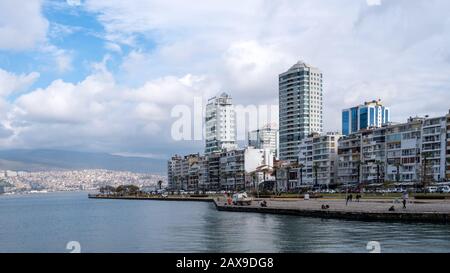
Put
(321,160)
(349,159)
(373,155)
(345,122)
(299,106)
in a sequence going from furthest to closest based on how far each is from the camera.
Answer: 1. (345,122)
2. (299,106)
3. (321,160)
4. (349,159)
5. (373,155)

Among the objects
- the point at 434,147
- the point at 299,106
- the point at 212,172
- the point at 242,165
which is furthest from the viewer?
the point at 299,106

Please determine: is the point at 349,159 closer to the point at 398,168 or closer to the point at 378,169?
the point at 378,169

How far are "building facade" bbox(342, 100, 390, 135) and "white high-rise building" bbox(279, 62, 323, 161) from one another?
10.6 meters

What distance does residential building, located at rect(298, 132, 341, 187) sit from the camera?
401ft

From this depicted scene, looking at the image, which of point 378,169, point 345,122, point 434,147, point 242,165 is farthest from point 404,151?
point 345,122

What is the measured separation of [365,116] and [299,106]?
24052mm

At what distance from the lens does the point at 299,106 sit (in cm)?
18500

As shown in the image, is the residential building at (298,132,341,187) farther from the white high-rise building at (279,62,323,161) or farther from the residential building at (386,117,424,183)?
the white high-rise building at (279,62,323,161)

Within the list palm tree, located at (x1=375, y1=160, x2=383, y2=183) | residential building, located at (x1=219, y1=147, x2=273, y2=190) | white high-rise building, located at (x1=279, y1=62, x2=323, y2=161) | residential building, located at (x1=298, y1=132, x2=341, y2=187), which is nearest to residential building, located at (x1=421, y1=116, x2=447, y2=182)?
palm tree, located at (x1=375, y1=160, x2=383, y2=183)

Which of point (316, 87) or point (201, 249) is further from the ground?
point (316, 87)
